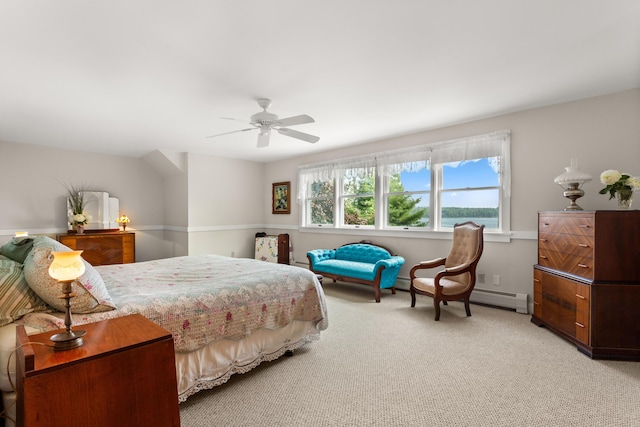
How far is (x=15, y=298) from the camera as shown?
1.62 m

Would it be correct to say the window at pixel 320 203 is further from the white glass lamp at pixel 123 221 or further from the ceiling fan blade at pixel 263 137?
the white glass lamp at pixel 123 221

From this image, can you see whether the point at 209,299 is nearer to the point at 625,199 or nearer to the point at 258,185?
the point at 625,199

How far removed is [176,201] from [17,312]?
487 centimetres

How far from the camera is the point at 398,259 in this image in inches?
178

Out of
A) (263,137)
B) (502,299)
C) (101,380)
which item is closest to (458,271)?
(502,299)

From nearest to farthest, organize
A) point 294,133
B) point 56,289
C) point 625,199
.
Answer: point 56,289, point 625,199, point 294,133

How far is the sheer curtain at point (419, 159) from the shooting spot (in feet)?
12.7

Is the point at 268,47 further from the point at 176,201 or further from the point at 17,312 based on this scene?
the point at 176,201

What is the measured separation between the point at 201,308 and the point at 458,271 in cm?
280

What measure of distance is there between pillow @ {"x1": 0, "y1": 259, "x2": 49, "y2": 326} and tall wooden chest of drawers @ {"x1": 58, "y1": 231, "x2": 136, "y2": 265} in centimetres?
412

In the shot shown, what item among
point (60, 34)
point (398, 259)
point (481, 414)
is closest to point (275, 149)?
point (398, 259)

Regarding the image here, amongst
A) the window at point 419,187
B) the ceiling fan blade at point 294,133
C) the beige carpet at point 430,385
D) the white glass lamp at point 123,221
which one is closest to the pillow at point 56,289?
the beige carpet at point 430,385

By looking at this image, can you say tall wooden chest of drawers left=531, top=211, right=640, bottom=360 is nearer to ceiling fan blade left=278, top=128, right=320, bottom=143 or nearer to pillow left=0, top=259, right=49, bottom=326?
ceiling fan blade left=278, top=128, right=320, bottom=143

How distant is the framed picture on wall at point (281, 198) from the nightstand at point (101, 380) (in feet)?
17.2
